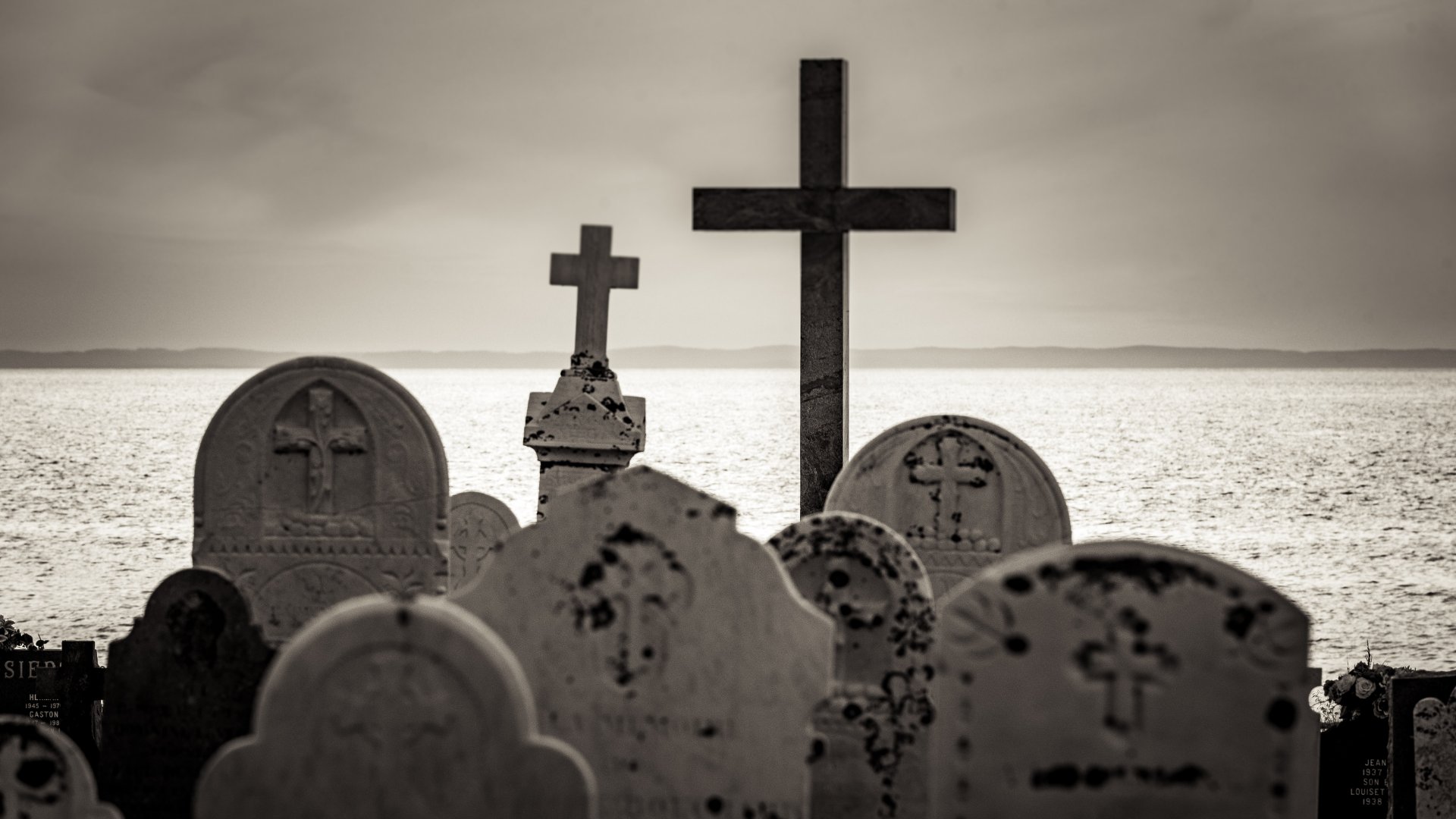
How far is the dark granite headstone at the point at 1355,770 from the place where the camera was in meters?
7.86

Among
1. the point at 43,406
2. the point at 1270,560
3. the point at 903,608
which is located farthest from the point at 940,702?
the point at 43,406

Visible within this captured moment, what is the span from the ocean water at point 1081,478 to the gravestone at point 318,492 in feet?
34.2

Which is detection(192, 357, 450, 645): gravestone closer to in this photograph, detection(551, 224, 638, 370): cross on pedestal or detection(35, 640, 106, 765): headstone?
detection(35, 640, 106, 765): headstone

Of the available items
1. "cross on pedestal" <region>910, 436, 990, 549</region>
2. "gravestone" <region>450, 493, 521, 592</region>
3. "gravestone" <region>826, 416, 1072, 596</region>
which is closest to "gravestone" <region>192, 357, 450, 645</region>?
"gravestone" <region>826, 416, 1072, 596</region>

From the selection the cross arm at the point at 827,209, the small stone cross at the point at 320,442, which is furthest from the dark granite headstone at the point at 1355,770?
the small stone cross at the point at 320,442

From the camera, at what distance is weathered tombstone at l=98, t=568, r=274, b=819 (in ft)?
16.5

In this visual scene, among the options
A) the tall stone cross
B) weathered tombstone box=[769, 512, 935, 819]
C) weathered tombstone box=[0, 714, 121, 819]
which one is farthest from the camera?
the tall stone cross

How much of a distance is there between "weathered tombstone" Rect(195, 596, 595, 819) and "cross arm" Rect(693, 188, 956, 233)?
15.1ft

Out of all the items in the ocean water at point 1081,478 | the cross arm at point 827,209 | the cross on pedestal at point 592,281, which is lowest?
the ocean water at point 1081,478

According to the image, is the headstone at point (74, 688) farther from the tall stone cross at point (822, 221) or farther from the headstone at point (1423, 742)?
the headstone at point (1423, 742)

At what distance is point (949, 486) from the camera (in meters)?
6.33

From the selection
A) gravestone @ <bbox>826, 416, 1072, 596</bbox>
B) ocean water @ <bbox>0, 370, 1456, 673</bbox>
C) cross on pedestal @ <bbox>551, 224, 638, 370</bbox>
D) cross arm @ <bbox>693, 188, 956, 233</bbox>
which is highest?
cross arm @ <bbox>693, 188, 956, 233</bbox>

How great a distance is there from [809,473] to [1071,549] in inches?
162

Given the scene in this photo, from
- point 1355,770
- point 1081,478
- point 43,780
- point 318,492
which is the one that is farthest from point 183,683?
point 1081,478
